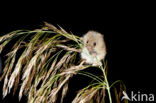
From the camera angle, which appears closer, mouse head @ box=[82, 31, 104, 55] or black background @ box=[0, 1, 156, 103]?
mouse head @ box=[82, 31, 104, 55]

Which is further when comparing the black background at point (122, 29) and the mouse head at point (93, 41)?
the black background at point (122, 29)

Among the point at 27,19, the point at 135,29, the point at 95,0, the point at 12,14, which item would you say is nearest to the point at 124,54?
the point at 135,29

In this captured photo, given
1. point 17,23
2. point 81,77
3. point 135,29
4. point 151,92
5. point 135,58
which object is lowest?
point 151,92

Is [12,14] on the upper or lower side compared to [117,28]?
upper

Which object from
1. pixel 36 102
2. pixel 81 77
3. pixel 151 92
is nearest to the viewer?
pixel 36 102

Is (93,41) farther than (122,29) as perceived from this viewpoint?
No

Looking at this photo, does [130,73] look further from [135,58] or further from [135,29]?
[135,29]

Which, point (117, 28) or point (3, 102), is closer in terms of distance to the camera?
point (117, 28)

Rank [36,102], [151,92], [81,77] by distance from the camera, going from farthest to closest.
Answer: [81,77] < [151,92] < [36,102]
